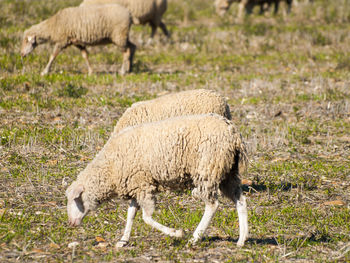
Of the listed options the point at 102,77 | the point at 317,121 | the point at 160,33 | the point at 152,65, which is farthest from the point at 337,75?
the point at 160,33

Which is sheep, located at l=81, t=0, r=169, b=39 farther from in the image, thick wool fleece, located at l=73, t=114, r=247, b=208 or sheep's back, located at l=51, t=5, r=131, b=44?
thick wool fleece, located at l=73, t=114, r=247, b=208

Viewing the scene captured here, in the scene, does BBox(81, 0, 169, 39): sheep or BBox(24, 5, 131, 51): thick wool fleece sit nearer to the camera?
BBox(24, 5, 131, 51): thick wool fleece

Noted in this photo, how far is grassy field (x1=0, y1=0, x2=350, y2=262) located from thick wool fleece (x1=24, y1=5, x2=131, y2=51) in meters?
0.66

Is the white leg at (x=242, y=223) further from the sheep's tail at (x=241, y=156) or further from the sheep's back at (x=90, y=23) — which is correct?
the sheep's back at (x=90, y=23)

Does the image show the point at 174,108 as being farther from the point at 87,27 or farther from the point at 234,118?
the point at 87,27

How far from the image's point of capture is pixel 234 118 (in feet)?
31.4

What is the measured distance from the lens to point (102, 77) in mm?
11453

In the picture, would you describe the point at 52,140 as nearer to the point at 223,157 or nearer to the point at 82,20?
the point at 223,157

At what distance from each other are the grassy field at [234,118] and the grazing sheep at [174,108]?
96cm

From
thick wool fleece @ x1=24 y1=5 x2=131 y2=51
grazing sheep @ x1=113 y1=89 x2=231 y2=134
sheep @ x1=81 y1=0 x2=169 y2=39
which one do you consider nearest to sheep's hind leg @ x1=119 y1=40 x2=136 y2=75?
thick wool fleece @ x1=24 y1=5 x2=131 y2=51

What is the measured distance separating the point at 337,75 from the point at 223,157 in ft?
27.2

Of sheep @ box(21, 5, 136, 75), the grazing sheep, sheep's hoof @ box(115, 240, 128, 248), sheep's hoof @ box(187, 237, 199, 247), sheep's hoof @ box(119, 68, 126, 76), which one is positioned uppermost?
sheep @ box(21, 5, 136, 75)

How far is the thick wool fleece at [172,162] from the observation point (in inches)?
196

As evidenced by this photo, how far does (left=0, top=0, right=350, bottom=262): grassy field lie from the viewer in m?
5.09
